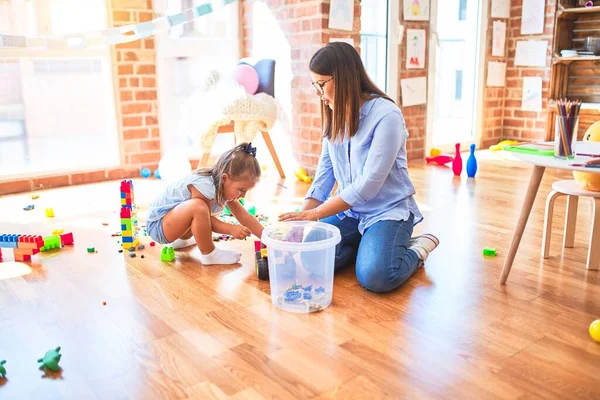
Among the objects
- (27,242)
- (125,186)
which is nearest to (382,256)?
(125,186)

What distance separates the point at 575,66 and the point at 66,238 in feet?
14.4

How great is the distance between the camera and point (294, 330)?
161 centimetres

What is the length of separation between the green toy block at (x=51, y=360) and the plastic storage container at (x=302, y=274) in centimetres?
64

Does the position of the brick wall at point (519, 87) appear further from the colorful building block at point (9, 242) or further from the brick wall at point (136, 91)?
the colorful building block at point (9, 242)

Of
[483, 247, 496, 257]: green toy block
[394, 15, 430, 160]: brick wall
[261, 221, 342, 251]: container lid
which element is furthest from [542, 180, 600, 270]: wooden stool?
[394, 15, 430, 160]: brick wall

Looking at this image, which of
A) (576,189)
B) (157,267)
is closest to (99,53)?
(157,267)

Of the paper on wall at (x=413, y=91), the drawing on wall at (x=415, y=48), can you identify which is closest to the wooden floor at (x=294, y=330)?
the paper on wall at (x=413, y=91)

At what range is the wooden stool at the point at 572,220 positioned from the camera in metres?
2.00

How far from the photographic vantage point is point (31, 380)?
1.35 m

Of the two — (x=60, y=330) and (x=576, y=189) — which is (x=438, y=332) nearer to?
(x=576, y=189)

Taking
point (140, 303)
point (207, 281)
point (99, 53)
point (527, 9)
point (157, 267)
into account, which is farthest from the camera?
point (527, 9)

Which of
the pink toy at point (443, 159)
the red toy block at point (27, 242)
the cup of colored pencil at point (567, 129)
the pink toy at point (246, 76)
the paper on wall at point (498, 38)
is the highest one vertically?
the paper on wall at point (498, 38)

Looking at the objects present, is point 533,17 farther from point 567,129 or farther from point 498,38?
point 567,129

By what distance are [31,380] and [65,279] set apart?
2.28 feet
